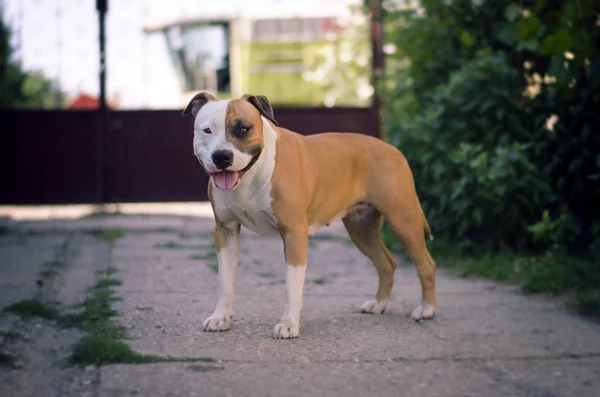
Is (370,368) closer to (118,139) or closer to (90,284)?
(90,284)

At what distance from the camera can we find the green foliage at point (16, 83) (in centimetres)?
1177

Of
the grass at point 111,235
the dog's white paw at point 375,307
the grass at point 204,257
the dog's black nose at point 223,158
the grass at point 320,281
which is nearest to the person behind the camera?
the dog's black nose at point 223,158

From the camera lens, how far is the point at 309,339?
149 inches

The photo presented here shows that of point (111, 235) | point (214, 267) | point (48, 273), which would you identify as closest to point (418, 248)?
point (214, 267)

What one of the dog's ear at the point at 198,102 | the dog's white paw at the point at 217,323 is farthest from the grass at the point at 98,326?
the dog's ear at the point at 198,102

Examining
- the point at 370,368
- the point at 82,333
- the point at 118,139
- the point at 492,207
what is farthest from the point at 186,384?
the point at 118,139

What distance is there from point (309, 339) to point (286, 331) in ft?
0.41

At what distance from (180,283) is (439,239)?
2.50 meters

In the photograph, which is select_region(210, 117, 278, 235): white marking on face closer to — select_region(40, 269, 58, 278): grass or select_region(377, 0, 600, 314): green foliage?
select_region(377, 0, 600, 314): green foliage

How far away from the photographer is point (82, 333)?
387cm

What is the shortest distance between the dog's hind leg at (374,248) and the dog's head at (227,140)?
108 centimetres

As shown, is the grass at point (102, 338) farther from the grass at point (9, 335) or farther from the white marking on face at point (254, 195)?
the white marking on face at point (254, 195)

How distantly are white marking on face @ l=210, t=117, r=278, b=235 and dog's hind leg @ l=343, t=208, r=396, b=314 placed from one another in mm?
838

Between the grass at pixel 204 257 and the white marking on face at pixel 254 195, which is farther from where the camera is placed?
the grass at pixel 204 257
